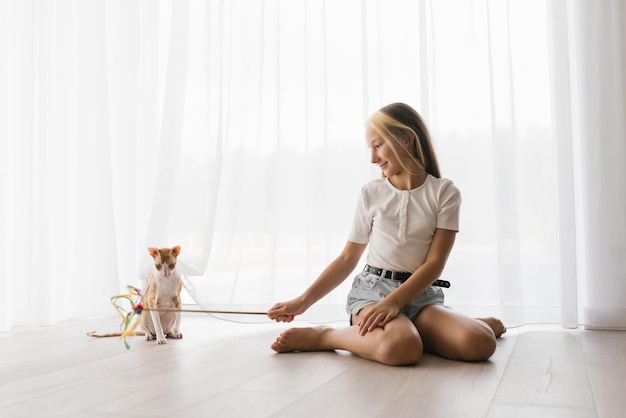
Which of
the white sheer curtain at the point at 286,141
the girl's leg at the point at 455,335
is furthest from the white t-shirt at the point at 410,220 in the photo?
the white sheer curtain at the point at 286,141

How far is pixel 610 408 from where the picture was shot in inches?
44.0

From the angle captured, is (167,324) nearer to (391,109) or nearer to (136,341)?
(136,341)

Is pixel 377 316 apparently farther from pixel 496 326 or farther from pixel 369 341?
pixel 496 326

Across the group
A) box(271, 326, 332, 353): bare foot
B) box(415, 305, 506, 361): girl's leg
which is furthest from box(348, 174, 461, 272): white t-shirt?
box(271, 326, 332, 353): bare foot

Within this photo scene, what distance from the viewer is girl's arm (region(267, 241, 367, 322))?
69.5 inches

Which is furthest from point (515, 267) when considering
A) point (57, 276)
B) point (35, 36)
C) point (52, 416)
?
point (35, 36)

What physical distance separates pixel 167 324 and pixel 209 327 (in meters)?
0.32

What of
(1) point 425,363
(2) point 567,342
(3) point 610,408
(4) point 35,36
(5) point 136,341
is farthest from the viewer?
(4) point 35,36

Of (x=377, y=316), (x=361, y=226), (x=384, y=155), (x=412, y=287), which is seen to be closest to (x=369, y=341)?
(x=377, y=316)

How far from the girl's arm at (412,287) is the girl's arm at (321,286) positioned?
0.53ft

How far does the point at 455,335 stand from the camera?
1598mm

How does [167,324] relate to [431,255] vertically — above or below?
below

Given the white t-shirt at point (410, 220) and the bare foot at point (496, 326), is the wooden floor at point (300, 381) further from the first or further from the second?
the white t-shirt at point (410, 220)

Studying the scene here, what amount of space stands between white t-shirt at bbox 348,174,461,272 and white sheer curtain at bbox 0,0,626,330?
45 cm
